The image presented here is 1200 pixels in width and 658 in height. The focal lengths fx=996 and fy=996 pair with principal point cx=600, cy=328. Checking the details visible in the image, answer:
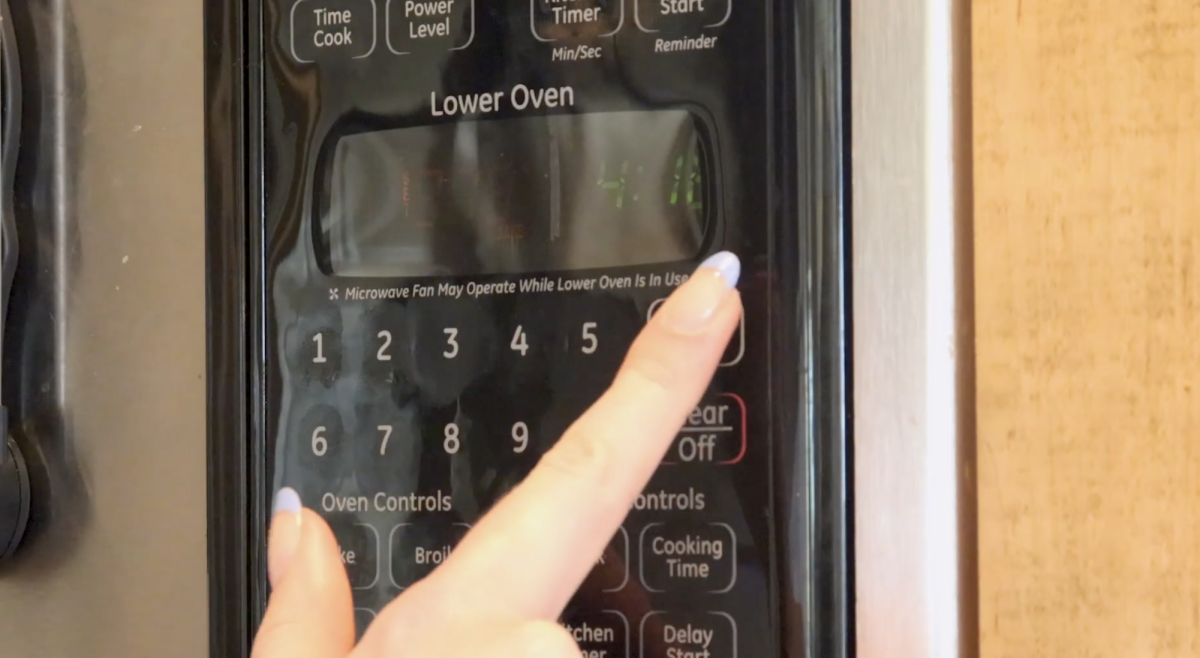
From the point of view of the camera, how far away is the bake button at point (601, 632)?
1.08 ft

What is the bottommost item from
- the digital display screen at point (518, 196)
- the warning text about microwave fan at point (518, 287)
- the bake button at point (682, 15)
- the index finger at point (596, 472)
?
the index finger at point (596, 472)

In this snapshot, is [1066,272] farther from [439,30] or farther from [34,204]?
[34,204]

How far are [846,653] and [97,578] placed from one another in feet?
0.98

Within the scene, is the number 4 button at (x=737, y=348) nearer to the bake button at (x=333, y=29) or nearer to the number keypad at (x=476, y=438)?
the number keypad at (x=476, y=438)

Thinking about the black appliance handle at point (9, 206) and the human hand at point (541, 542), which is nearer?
the human hand at point (541, 542)

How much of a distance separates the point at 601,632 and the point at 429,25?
219 mm

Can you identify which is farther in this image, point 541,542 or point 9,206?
point 9,206

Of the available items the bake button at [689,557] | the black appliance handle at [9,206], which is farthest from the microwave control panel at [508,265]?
the black appliance handle at [9,206]

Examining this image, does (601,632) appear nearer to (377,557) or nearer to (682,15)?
(377,557)

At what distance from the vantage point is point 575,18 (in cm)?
34

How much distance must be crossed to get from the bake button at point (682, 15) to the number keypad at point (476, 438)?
0.29 ft

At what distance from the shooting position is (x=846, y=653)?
0.31 metres

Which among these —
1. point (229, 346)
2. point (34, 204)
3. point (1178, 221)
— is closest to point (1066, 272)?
point (1178, 221)

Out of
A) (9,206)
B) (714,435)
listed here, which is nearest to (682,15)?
(714,435)
